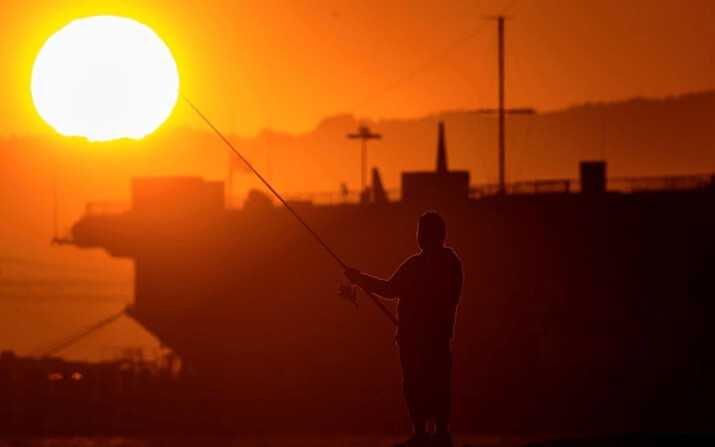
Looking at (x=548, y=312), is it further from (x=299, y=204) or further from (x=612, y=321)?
(x=299, y=204)

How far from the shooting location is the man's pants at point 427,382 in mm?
13164

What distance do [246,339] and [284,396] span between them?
390 inches

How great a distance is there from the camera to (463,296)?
3004 inches

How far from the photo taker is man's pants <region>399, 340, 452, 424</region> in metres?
13.2

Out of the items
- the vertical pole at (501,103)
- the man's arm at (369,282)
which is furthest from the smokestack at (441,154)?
the man's arm at (369,282)

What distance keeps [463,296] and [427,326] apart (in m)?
63.3

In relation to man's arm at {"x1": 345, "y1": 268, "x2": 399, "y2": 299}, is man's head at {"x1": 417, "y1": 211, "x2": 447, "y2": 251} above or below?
above

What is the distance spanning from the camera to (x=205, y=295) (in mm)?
82375

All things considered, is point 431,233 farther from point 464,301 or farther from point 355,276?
point 464,301

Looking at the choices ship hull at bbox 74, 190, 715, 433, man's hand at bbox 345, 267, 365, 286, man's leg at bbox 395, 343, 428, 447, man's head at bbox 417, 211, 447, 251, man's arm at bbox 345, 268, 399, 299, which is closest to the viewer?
man's leg at bbox 395, 343, 428, 447

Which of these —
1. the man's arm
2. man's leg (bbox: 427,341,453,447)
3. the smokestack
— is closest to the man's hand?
the man's arm

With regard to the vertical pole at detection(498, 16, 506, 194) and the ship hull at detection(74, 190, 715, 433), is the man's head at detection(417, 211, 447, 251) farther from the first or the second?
the vertical pole at detection(498, 16, 506, 194)

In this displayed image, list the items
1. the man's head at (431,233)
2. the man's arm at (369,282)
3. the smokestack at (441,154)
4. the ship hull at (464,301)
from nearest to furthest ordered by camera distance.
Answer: the man's head at (431,233) < the man's arm at (369,282) < the ship hull at (464,301) < the smokestack at (441,154)

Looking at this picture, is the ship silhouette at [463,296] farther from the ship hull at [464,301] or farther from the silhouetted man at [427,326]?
the silhouetted man at [427,326]
